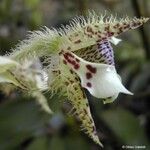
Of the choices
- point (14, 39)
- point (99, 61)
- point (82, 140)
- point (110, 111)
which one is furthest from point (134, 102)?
point (99, 61)

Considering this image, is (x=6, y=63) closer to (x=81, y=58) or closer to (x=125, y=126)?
(x=81, y=58)

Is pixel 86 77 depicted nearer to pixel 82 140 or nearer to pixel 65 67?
pixel 65 67

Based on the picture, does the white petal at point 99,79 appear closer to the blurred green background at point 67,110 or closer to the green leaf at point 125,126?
the blurred green background at point 67,110

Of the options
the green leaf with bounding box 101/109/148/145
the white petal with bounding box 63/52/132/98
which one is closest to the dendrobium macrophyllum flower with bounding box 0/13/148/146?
the white petal with bounding box 63/52/132/98

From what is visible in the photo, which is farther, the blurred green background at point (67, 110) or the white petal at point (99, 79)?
the blurred green background at point (67, 110)

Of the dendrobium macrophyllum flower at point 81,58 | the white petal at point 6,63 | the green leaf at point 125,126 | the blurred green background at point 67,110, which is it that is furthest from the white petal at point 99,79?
the green leaf at point 125,126

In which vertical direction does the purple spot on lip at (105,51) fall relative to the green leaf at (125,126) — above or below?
above
